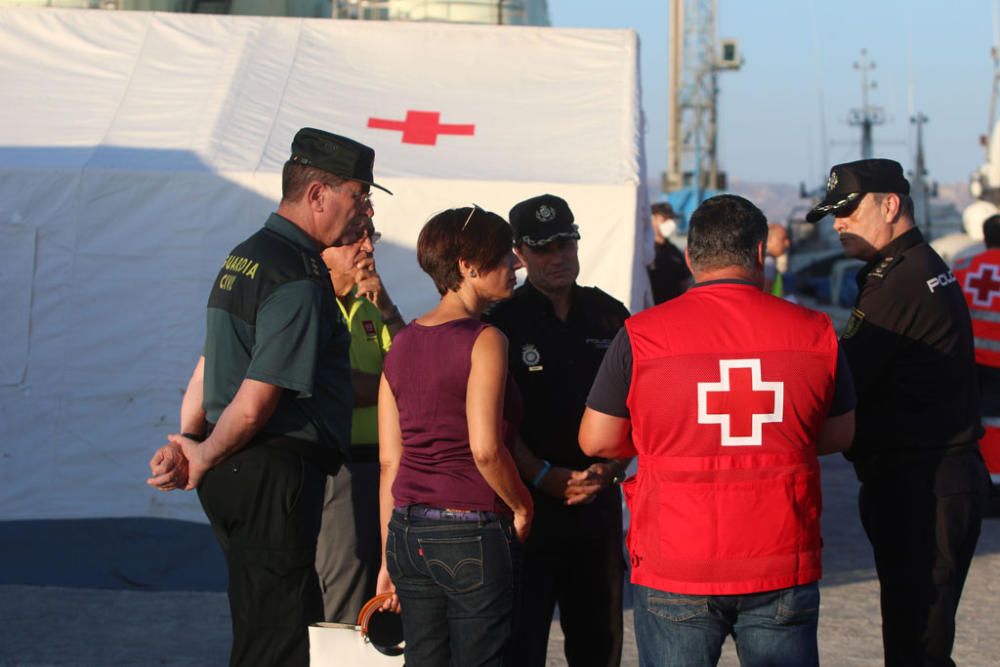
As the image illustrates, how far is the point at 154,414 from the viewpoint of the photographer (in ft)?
21.4

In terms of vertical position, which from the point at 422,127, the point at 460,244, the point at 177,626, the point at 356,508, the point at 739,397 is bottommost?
the point at 177,626

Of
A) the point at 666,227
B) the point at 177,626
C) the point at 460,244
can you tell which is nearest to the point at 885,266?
the point at 460,244

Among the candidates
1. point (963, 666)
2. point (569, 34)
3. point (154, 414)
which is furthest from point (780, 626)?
point (569, 34)

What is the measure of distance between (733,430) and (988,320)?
2965 millimetres

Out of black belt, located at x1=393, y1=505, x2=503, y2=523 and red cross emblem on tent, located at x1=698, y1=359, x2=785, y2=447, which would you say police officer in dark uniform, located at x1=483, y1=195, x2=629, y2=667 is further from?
red cross emblem on tent, located at x1=698, y1=359, x2=785, y2=447

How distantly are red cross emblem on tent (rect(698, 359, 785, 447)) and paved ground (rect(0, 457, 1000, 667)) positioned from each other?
2596 mm

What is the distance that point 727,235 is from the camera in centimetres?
301

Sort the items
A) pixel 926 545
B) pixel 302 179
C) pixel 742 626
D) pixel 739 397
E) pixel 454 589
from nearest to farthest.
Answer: pixel 739 397
pixel 742 626
pixel 454 589
pixel 302 179
pixel 926 545

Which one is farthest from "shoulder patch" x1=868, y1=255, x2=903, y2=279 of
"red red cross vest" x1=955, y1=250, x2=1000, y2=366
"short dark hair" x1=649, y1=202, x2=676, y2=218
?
"short dark hair" x1=649, y1=202, x2=676, y2=218

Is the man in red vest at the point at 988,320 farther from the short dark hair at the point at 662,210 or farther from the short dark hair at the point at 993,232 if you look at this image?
the short dark hair at the point at 662,210

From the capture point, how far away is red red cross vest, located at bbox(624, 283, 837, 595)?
9.47 ft

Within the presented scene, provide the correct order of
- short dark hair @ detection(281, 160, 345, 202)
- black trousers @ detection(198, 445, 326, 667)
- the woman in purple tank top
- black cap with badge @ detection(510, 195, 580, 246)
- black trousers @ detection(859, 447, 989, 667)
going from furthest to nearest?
black cap with badge @ detection(510, 195, 580, 246), black trousers @ detection(859, 447, 989, 667), short dark hair @ detection(281, 160, 345, 202), black trousers @ detection(198, 445, 326, 667), the woman in purple tank top

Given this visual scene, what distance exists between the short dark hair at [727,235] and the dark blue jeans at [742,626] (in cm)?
75

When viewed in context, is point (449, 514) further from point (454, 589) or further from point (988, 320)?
point (988, 320)
